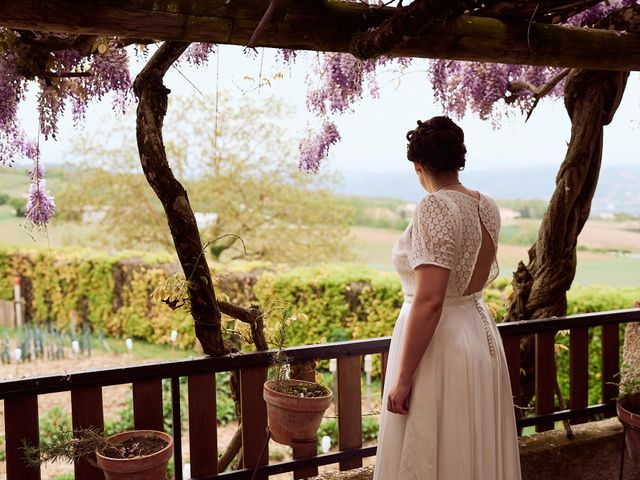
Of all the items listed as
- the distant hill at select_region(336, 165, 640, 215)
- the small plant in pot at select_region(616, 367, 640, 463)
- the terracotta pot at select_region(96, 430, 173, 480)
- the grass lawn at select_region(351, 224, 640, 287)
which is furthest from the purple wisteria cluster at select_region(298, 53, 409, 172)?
the grass lawn at select_region(351, 224, 640, 287)

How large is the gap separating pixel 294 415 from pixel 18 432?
33.3 inches

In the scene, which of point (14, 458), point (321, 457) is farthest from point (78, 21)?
point (321, 457)

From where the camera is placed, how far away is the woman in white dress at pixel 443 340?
6.27ft

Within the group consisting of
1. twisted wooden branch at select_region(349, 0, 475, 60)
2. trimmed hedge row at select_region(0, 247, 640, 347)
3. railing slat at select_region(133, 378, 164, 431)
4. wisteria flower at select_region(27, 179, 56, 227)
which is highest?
twisted wooden branch at select_region(349, 0, 475, 60)

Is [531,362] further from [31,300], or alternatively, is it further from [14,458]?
[31,300]

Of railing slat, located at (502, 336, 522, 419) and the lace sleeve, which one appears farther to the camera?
railing slat, located at (502, 336, 522, 419)

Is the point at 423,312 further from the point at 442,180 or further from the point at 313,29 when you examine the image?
the point at 313,29

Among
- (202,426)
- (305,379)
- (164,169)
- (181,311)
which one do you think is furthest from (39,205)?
(181,311)

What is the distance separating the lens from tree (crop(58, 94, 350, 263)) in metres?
8.45

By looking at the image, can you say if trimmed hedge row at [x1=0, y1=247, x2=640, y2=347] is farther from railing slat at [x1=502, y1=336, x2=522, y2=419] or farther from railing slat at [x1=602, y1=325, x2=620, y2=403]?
railing slat at [x1=502, y1=336, x2=522, y2=419]

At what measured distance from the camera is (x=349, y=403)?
2557mm

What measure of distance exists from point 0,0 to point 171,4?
0.39 meters

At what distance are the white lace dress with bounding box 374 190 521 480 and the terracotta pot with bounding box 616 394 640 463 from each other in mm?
872

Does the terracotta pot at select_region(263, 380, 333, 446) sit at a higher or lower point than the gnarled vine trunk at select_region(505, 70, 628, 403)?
lower
